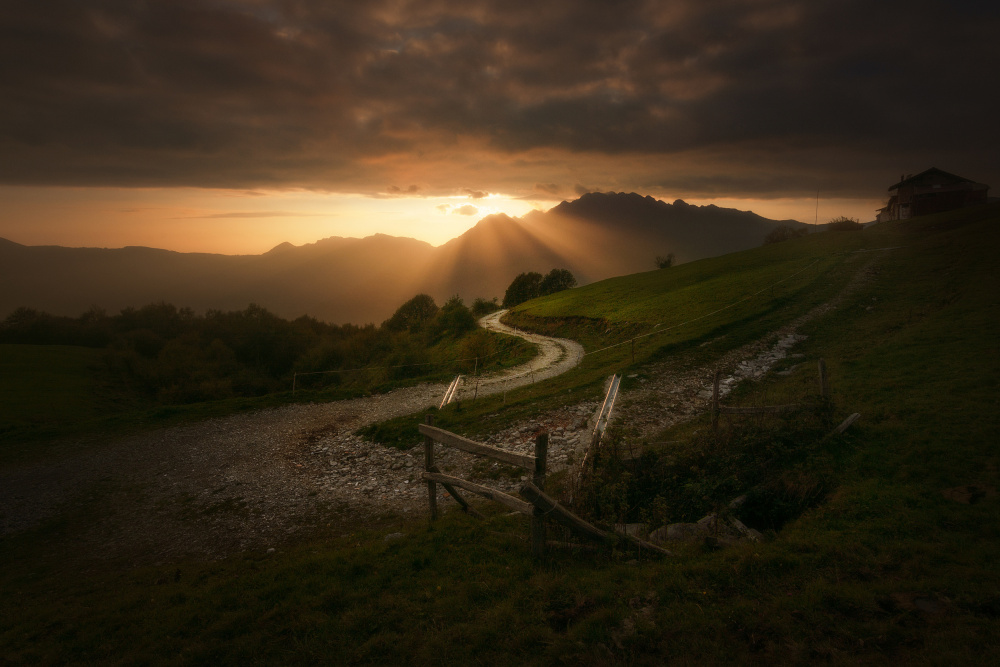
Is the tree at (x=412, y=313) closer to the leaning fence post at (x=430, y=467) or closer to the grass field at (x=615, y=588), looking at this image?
the grass field at (x=615, y=588)

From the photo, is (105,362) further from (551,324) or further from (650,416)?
(650,416)

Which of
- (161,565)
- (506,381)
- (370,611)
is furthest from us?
(506,381)

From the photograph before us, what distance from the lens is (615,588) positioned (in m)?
6.39

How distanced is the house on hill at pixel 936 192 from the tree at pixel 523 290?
196 feet

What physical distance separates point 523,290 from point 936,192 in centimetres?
6577

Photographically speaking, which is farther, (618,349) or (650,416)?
(618,349)

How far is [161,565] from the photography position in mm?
10508

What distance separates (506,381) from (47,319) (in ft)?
281

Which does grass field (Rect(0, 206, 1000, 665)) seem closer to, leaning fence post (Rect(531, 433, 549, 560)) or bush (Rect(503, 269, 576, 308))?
leaning fence post (Rect(531, 433, 549, 560))

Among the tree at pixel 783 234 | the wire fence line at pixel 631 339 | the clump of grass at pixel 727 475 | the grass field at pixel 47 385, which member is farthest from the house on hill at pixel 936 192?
the grass field at pixel 47 385

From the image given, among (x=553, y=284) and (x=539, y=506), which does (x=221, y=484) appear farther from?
(x=553, y=284)

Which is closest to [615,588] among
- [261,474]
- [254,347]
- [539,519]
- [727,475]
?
[539,519]

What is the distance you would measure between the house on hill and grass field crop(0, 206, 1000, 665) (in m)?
67.6

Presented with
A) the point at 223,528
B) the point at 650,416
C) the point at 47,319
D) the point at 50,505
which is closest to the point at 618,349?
the point at 650,416
